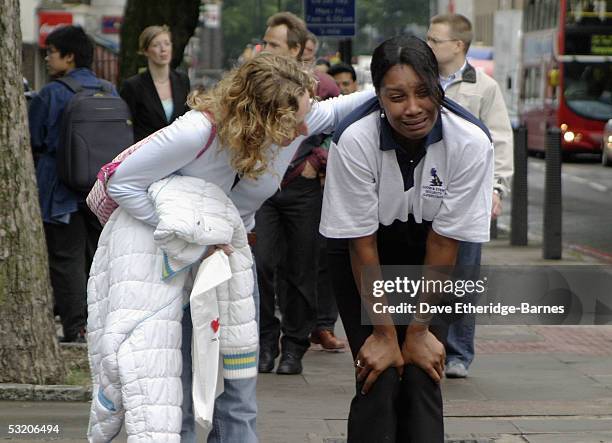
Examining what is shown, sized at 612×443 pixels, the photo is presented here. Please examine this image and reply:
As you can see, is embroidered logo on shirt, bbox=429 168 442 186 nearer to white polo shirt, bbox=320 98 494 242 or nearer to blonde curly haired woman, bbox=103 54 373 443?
white polo shirt, bbox=320 98 494 242

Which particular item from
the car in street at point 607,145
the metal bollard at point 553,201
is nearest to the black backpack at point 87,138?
the metal bollard at point 553,201

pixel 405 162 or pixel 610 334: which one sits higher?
pixel 405 162

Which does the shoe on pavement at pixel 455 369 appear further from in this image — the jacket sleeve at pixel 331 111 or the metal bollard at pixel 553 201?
the metal bollard at pixel 553 201

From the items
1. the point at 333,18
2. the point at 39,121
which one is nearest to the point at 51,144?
the point at 39,121

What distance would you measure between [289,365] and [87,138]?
1819 millimetres

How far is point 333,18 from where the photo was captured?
1744 centimetres

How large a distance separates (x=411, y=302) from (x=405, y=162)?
53cm

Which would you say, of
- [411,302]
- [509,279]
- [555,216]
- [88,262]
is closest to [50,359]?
[88,262]

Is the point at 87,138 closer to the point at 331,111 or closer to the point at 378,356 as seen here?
the point at 331,111

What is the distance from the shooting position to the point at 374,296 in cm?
466

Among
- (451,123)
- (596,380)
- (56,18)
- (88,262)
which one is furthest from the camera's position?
(56,18)

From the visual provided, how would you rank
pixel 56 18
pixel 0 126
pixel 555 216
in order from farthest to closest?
pixel 56 18
pixel 555 216
pixel 0 126

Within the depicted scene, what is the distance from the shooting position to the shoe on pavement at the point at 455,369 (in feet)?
24.7

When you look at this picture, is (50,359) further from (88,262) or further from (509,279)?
(509,279)
